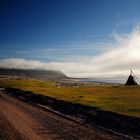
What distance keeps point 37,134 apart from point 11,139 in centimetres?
206

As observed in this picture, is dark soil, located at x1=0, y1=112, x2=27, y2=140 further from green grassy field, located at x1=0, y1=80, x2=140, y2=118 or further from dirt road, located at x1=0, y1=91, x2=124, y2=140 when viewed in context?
green grassy field, located at x1=0, y1=80, x2=140, y2=118

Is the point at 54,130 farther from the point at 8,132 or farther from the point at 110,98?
the point at 110,98

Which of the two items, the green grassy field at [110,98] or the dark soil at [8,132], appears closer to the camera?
the dark soil at [8,132]

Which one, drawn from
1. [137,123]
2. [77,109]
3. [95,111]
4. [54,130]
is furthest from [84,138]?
[77,109]

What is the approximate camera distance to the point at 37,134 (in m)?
20.1

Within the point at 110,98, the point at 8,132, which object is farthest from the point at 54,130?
the point at 110,98

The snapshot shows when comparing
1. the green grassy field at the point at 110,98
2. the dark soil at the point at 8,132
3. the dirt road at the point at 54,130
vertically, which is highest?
the green grassy field at the point at 110,98

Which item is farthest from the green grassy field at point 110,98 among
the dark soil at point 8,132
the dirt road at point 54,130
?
the dark soil at point 8,132

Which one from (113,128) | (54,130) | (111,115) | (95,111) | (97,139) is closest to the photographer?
(97,139)

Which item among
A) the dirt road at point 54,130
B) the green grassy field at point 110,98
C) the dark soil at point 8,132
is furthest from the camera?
the green grassy field at point 110,98

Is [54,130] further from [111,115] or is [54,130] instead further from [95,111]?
[95,111]

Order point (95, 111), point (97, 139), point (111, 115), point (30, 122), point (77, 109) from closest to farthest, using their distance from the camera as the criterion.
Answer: point (97, 139), point (30, 122), point (111, 115), point (95, 111), point (77, 109)

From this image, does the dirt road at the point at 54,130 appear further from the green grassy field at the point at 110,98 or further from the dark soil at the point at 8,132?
the green grassy field at the point at 110,98

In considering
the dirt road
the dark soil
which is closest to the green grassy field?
the dirt road
